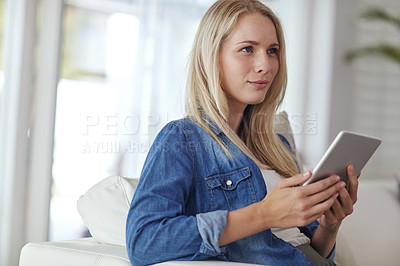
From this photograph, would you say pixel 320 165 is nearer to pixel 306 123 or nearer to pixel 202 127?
pixel 202 127

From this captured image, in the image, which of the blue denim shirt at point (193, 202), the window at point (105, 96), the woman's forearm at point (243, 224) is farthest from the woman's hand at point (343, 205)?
the window at point (105, 96)

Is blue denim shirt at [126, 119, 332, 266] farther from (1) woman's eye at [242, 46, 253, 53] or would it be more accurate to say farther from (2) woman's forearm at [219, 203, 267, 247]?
(1) woman's eye at [242, 46, 253, 53]

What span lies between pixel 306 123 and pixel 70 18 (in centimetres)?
199

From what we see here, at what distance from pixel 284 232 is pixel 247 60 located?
18.3 inches

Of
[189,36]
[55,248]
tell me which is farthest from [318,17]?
[55,248]

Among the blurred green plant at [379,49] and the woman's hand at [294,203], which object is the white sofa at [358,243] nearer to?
the woman's hand at [294,203]

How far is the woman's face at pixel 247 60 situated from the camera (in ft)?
4.15

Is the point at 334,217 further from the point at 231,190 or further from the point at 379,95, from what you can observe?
the point at 379,95

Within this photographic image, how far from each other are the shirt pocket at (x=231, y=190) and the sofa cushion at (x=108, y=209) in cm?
28

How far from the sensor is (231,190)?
3.86 feet

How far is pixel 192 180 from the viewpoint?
115cm

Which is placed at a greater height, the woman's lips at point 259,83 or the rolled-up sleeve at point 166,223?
the woman's lips at point 259,83

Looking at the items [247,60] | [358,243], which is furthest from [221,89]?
[358,243]

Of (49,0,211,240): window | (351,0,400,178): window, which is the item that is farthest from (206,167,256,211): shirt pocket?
(351,0,400,178): window
